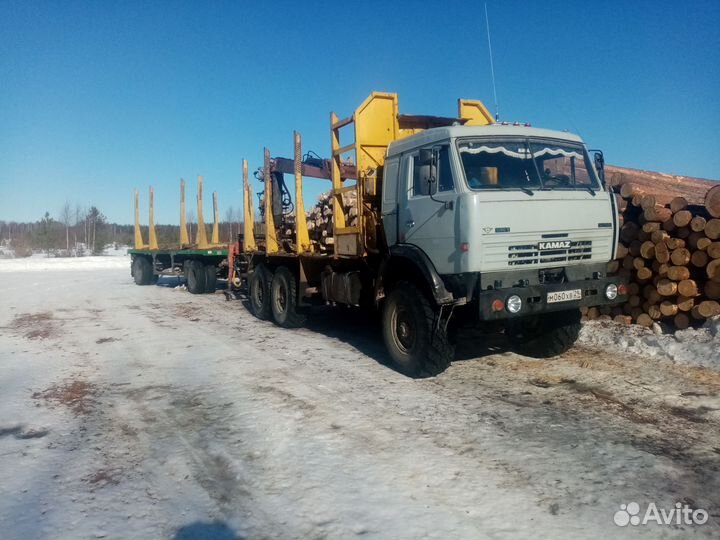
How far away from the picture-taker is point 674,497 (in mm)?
3383

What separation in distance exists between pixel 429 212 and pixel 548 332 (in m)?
2.38

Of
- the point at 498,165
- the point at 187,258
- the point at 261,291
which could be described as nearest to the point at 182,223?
the point at 187,258

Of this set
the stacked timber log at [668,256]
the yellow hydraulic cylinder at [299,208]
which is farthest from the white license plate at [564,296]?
the yellow hydraulic cylinder at [299,208]

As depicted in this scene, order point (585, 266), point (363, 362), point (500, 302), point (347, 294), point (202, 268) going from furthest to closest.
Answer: point (202, 268)
point (347, 294)
point (363, 362)
point (585, 266)
point (500, 302)

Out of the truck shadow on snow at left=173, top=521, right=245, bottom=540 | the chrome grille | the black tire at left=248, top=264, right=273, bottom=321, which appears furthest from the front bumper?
the black tire at left=248, top=264, right=273, bottom=321

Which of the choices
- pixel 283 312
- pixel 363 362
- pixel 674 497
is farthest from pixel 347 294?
pixel 674 497

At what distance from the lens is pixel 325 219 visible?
10539mm

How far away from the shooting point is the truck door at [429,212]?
18.9 ft

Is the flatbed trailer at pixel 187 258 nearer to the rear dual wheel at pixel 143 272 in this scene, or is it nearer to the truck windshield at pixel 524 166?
the rear dual wheel at pixel 143 272

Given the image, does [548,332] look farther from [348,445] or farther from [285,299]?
[285,299]

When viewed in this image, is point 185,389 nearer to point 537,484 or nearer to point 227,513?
point 227,513

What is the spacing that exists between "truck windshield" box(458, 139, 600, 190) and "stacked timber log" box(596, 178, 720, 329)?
2090mm

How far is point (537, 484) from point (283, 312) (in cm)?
715

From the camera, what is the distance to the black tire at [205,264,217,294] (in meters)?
16.3
